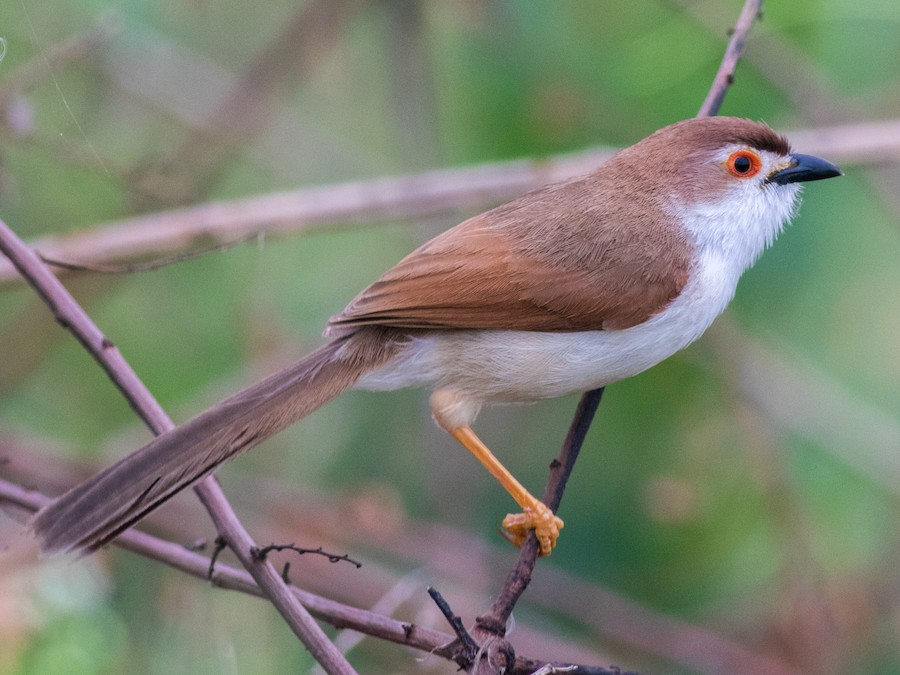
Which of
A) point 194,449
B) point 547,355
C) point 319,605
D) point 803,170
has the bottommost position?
point 319,605

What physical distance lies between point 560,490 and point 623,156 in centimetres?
140

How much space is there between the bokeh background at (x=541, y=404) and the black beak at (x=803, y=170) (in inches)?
33.5

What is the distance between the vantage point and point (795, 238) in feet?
16.2

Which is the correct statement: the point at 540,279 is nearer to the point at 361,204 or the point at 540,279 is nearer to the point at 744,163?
the point at 744,163

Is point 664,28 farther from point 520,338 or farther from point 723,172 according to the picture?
point 520,338

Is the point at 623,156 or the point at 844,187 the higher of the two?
the point at 844,187

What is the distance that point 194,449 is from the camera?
2826 mm

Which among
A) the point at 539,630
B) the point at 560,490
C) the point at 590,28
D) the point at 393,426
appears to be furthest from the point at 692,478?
the point at 590,28

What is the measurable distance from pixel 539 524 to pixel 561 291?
76 centimetres

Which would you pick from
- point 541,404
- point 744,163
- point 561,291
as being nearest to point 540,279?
point 561,291

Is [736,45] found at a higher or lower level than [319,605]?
higher

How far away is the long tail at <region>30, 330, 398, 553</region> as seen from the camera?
2578 mm

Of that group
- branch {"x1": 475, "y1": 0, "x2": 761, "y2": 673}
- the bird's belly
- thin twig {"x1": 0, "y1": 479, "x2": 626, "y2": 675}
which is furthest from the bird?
thin twig {"x1": 0, "y1": 479, "x2": 626, "y2": 675}

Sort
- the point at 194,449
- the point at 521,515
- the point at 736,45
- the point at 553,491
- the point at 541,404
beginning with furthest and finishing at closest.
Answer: the point at 541,404
the point at 521,515
the point at 736,45
the point at 553,491
the point at 194,449
